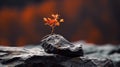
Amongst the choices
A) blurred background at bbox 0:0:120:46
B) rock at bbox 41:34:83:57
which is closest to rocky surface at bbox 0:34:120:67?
rock at bbox 41:34:83:57

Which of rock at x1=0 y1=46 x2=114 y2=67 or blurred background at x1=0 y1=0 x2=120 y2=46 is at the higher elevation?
blurred background at x1=0 y1=0 x2=120 y2=46

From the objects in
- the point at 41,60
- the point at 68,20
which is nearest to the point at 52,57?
the point at 41,60

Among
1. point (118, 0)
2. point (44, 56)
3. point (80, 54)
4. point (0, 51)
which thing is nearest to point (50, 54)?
point (44, 56)

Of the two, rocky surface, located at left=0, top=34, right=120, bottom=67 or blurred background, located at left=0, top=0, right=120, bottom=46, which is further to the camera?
blurred background, located at left=0, top=0, right=120, bottom=46

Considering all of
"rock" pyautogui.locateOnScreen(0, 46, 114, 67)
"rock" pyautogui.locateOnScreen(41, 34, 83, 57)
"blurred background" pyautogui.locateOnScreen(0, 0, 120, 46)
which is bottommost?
"rock" pyautogui.locateOnScreen(0, 46, 114, 67)

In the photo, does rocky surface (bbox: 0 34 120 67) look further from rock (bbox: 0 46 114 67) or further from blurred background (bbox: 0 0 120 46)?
blurred background (bbox: 0 0 120 46)

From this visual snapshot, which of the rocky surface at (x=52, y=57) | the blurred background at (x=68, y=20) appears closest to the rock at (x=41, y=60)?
the rocky surface at (x=52, y=57)
